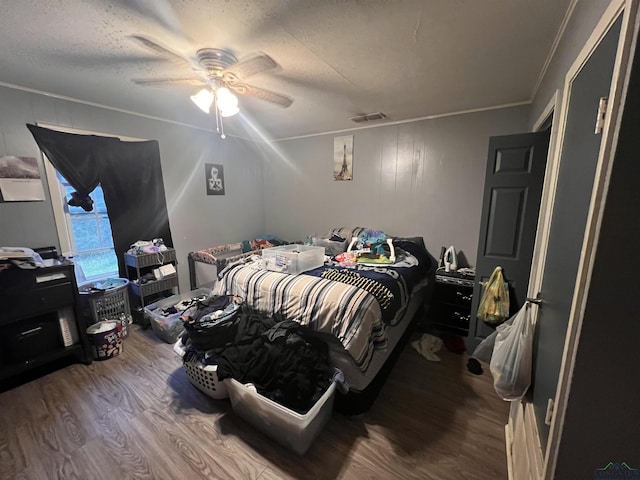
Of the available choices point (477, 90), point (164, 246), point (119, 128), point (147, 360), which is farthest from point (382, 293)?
point (119, 128)

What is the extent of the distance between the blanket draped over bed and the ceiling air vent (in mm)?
1796

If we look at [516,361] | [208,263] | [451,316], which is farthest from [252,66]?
[451,316]

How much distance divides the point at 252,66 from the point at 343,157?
2.30 meters

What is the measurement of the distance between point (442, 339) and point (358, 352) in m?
1.54

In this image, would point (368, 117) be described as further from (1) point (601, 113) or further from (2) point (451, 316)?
(1) point (601, 113)

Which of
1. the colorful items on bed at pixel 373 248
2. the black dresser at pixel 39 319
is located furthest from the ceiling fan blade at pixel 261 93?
the black dresser at pixel 39 319

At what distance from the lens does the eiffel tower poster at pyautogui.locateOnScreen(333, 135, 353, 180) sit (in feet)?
12.2

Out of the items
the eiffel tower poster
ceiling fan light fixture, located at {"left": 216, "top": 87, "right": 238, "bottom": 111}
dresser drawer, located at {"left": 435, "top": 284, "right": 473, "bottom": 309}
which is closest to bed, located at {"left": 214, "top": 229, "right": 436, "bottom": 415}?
dresser drawer, located at {"left": 435, "top": 284, "right": 473, "bottom": 309}

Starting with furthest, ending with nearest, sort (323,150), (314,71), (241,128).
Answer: (323,150)
(241,128)
(314,71)

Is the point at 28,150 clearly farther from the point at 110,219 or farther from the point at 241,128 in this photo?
the point at 241,128

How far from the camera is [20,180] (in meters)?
2.32

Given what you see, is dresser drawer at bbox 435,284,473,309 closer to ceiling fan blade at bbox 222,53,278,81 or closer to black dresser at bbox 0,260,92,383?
ceiling fan blade at bbox 222,53,278,81

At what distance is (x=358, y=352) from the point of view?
170 cm

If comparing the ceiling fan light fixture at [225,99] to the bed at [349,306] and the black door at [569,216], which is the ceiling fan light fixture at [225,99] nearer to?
the bed at [349,306]
